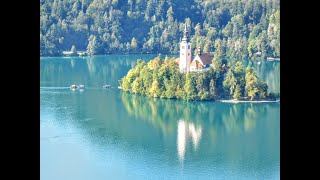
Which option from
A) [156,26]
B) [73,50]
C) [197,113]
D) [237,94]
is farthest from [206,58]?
[73,50]

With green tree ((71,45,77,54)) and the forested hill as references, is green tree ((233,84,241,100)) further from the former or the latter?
green tree ((71,45,77,54))

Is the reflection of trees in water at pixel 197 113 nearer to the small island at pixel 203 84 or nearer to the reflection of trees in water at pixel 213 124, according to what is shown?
the reflection of trees in water at pixel 213 124

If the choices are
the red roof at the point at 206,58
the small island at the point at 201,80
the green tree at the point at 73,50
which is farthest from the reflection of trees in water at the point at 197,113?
the green tree at the point at 73,50

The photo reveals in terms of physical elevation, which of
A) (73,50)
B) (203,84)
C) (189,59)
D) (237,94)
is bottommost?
(237,94)

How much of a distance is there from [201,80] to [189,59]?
1.59 ft

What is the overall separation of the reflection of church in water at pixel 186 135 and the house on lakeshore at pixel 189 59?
82cm

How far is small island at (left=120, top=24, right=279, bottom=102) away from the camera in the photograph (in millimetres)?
8344

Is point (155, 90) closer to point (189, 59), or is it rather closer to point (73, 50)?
point (189, 59)

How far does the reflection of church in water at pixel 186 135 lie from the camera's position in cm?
706

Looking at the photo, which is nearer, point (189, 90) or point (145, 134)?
point (145, 134)

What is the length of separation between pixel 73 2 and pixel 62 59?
986 millimetres

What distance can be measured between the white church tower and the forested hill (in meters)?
0.11

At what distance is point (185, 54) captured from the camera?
891cm
